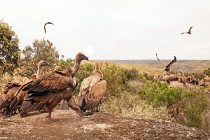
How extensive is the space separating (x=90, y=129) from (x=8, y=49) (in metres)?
28.8

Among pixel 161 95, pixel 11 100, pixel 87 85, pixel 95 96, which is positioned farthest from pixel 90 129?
pixel 161 95

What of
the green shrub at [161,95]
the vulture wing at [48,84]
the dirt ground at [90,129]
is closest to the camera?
the dirt ground at [90,129]

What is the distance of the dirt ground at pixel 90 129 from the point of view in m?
9.33

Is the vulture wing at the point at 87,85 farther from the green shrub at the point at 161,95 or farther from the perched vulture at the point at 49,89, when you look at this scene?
the green shrub at the point at 161,95

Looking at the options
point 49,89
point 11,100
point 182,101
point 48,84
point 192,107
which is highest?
point 48,84

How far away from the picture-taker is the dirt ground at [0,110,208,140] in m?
9.33

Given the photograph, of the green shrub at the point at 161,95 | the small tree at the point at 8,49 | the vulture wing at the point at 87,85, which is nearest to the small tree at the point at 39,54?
the small tree at the point at 8,49

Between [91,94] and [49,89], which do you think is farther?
[91,94]

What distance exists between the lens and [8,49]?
120ft

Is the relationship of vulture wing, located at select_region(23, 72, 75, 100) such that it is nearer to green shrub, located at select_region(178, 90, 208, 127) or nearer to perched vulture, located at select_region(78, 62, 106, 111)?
perched vulture, located at select_region(78, 62, 106, 111)

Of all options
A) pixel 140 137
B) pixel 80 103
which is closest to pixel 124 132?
pixel 140 137

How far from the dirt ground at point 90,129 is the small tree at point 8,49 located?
25480 millimetres

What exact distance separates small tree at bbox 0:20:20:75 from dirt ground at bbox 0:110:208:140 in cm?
2548

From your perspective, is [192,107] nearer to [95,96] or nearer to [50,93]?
[95,96]
